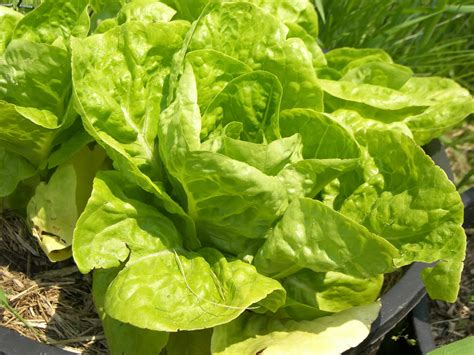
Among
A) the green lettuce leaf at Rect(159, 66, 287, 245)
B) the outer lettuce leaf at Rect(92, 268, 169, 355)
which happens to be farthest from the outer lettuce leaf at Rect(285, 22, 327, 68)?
the outer lettuce leaf at Rect(92, 268, 169, 355)

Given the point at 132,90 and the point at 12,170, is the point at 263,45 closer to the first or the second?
the point at 132,90

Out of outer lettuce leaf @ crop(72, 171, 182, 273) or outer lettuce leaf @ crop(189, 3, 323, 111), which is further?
outer lettuce leaf @ crop(189, 3, 323, 111)

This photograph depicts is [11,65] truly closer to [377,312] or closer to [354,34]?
[377,312]

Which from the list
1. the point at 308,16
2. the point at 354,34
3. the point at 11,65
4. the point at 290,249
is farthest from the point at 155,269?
the point at 354,34

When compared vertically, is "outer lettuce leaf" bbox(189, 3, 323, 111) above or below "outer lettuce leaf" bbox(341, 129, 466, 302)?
above

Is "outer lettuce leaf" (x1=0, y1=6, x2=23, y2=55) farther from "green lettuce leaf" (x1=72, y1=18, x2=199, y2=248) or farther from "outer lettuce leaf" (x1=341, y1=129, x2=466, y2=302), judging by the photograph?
"outer lettuce leaf" (x1=341, y1=129, x2=466, y2=302)

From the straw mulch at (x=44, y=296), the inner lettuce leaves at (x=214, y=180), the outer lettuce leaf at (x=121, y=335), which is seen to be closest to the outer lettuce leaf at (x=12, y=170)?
the inner lettuce leaves at (x=214, y=180)

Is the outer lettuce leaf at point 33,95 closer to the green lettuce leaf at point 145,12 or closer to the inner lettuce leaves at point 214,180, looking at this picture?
the inner lettuce leaves at point 214,180
